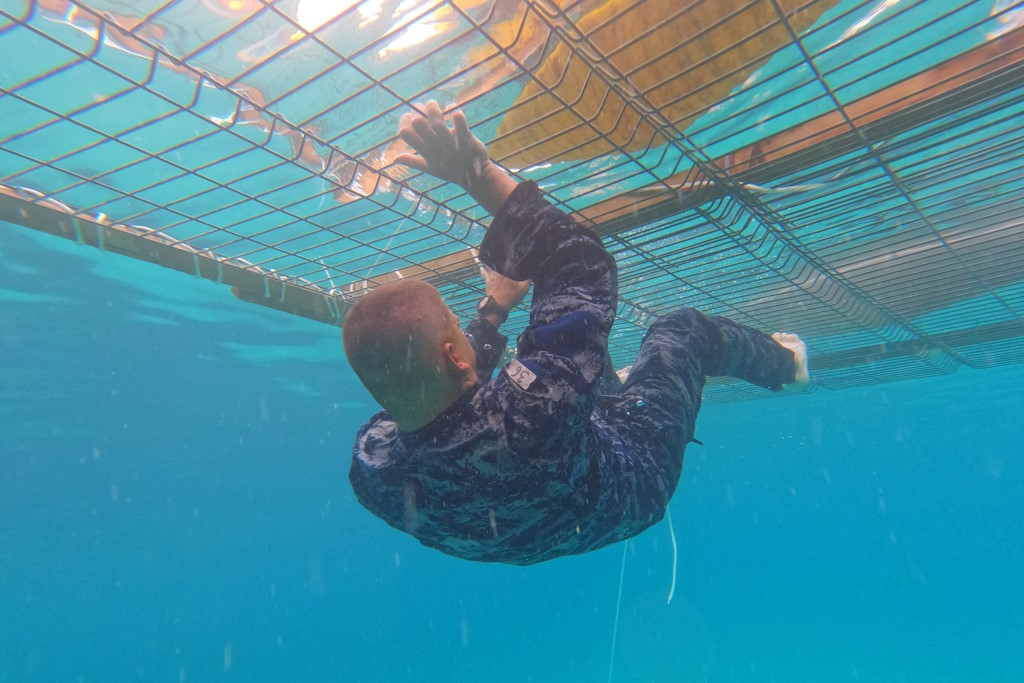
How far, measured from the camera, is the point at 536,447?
78.3 inches

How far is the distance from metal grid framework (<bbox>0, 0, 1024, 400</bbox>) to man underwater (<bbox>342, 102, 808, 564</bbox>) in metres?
0.77

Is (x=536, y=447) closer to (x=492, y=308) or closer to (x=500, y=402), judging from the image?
(x=500, y=402)

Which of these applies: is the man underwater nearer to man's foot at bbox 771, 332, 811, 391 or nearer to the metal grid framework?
the metal grid framework

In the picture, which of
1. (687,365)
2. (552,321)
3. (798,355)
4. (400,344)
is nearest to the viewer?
(400,344)

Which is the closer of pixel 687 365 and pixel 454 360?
pixel 454 360

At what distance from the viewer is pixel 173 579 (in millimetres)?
71000

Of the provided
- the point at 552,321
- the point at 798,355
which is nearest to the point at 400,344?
the point at 552,321

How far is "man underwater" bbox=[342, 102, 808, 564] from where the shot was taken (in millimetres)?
1946

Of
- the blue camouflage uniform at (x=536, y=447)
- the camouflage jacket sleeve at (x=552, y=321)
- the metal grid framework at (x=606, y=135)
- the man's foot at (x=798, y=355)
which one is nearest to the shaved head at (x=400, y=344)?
the blue camouflage uniform at (x=536, y=447)

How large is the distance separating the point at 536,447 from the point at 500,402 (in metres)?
0.21

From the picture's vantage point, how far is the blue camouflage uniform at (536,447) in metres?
2.00

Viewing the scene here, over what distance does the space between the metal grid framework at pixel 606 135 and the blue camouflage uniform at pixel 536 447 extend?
91 centimetres

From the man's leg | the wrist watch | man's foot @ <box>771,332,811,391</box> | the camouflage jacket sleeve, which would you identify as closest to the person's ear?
the camouflage jacket sleeve

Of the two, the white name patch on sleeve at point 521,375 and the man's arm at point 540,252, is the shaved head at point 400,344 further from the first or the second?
the man's arm at point 540,252
